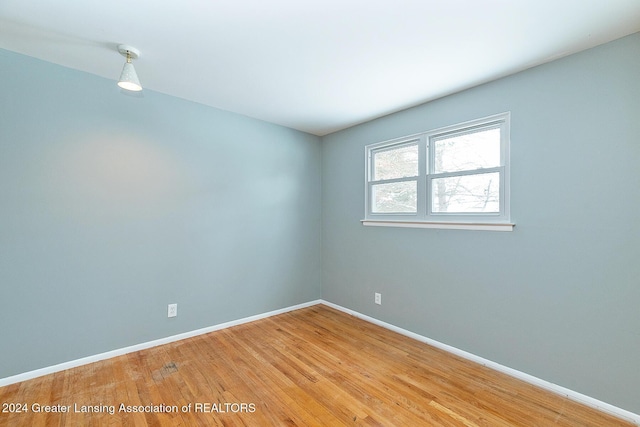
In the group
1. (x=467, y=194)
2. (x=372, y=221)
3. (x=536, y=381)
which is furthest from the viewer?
(x=372, y=221)

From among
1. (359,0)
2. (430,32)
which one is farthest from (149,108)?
(430,32)

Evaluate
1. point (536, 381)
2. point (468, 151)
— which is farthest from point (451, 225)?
point (536, 381)

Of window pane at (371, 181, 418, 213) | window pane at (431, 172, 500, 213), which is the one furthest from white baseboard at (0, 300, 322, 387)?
window pane at (431, 172, 500, 213)

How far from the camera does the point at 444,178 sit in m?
2.64

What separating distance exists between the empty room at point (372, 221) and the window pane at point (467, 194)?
19 millimetres

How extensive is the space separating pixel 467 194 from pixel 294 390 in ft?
7.17

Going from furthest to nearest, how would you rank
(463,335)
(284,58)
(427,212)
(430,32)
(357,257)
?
(357,257) < (427,212) < (463,335) < (284,58) < (430,32)

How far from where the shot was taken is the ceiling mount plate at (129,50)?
1.89 metres

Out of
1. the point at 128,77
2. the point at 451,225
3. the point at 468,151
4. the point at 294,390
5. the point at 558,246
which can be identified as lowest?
the point at 294,390

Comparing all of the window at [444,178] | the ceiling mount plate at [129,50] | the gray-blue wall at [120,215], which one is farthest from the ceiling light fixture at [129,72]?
the window at [444,178]

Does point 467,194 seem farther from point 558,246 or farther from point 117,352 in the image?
point 117,352

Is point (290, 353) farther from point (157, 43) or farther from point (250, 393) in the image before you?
point (157, 43)

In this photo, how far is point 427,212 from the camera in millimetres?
2754

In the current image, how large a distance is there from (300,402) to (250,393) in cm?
37
